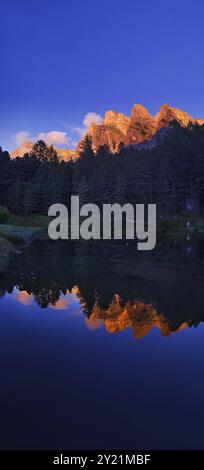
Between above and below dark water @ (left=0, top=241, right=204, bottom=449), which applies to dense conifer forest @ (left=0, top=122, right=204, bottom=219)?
above

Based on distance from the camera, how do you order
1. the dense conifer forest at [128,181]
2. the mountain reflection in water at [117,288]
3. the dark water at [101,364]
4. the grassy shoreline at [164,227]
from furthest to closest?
the dense conifer forest at [128,181] → the grassy shoreline at [164,227] → the mountain reflection in water at [117,288] → the dark water at [101,364]

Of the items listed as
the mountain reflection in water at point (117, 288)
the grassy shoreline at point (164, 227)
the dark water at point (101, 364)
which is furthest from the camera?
the grassy shoreline at point (164, 227)

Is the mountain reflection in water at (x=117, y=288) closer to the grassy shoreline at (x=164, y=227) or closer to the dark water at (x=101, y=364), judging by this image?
the dark water at (x=101, y=364)

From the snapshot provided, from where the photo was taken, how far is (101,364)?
39.7 ft

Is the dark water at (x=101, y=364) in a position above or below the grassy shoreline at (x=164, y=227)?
below

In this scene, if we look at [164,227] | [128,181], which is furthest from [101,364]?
[128,181]

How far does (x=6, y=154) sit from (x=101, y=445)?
136 meters

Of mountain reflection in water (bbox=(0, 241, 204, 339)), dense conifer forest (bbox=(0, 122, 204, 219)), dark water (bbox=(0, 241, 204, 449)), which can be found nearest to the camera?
dark water (bbox=(0, 241, 204, 449))

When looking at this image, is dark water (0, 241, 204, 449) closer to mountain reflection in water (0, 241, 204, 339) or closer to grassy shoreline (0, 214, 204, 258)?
mountain reflection in water (0, 241, 204, 339)

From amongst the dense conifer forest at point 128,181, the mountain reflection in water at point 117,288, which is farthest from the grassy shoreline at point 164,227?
the mountain reflection in water at point 117,288

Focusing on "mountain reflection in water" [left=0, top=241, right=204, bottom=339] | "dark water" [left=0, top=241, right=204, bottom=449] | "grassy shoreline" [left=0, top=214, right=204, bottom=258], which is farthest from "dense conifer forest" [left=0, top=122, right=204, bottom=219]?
"dark water" [left=0, top=241, right=204, bottom=449]

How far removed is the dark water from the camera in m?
8.45

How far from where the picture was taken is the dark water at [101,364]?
8.45 meters

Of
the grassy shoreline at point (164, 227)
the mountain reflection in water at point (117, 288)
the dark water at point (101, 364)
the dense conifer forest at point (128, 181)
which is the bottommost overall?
the dark water at point (101, 364)
